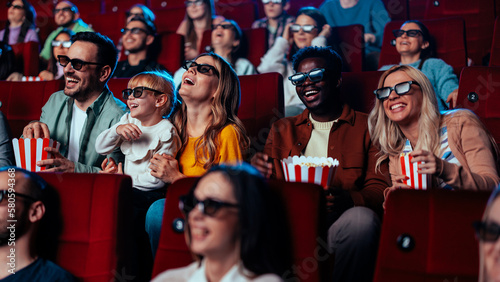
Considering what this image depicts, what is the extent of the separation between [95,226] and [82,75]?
1.64 ft

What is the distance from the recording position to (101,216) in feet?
2.29

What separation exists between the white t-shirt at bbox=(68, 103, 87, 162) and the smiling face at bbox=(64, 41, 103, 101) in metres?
0.03

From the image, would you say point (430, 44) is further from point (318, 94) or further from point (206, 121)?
point (206, 121)

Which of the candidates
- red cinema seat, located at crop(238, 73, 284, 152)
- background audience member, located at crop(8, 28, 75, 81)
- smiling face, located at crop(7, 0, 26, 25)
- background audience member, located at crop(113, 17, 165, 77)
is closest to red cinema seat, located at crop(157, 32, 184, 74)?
background audience member, located at crop(113, 17, 165, 77)

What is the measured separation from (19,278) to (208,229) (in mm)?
279

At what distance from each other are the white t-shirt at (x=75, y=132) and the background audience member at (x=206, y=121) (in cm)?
21

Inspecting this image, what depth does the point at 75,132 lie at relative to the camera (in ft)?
3.61

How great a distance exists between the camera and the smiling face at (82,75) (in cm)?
110

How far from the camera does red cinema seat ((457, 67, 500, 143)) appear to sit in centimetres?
111

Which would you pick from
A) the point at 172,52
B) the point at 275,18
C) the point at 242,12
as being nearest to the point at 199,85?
the point at 172,52

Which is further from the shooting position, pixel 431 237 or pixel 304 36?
pixel 304 36

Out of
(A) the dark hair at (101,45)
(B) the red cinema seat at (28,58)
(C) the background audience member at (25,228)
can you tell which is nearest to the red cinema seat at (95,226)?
(C) the background audience member at (25,228)

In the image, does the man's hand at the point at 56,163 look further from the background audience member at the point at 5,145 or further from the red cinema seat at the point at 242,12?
the red cinema seat at the point at 242,12

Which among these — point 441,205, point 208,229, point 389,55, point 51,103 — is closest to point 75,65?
point 51,103
